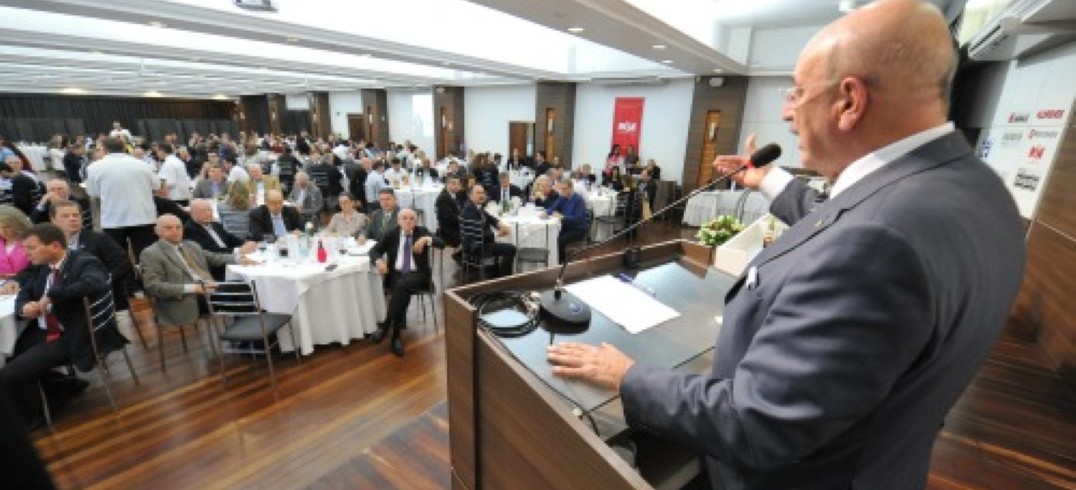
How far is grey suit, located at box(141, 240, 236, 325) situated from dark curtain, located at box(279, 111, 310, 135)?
19345 millimetres

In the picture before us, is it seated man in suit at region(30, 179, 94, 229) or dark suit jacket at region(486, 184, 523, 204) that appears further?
dark suit jacket at region(486, 184, 523, 204)

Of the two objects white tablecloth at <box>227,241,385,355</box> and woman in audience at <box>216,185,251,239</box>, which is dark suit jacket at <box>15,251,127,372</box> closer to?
white tablecloth at <box>227,241,385,355</box>

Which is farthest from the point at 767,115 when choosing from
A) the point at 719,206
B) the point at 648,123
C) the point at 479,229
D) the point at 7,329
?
the point at 7,329

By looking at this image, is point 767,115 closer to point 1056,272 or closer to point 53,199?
point 1056,272

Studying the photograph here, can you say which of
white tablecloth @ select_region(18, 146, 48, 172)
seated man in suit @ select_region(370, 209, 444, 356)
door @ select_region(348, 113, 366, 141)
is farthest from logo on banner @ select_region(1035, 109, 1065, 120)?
white tablecloth @ select_region(18, 146, 48, 172)

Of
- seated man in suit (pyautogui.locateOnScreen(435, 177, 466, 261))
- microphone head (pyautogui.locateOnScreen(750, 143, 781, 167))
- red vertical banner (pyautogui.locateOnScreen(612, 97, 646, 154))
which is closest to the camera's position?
microphone head (pyautogui.locateOnScreen(750, 143, 781, 167))

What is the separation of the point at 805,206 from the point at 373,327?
375 cm

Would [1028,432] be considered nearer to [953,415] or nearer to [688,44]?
[953,415]

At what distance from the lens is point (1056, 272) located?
9.09 ft

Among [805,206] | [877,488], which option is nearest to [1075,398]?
[805,206]

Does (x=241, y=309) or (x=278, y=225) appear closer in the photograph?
(x=241, y=309)

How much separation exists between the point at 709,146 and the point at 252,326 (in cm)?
864

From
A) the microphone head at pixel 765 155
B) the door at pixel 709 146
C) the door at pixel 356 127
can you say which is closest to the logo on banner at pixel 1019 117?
the microphone head at pixel 765 155

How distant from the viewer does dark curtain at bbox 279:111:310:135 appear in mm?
20203
